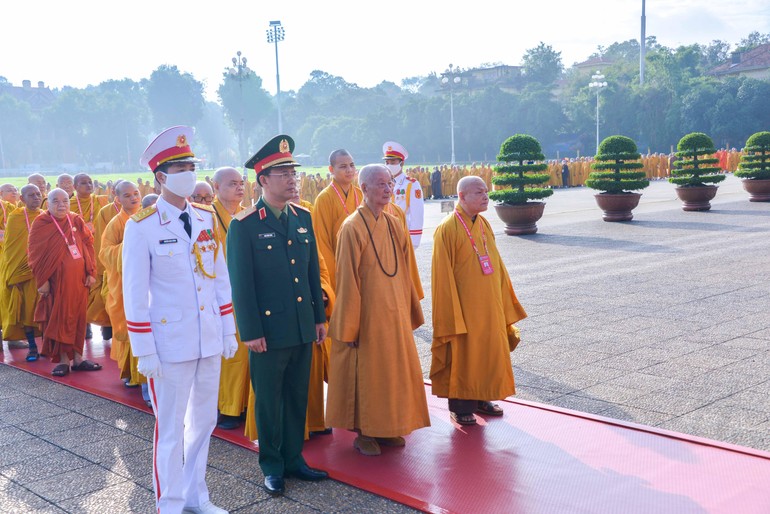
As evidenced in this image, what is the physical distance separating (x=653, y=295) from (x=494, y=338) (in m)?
4.70

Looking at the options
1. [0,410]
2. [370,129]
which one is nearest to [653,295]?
[0,410]

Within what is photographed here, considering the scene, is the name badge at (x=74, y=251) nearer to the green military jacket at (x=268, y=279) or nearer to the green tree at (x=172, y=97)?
the green military jacket at (x=268, y=279)

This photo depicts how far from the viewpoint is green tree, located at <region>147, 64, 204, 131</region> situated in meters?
93.4

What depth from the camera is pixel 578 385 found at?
18.9 ft

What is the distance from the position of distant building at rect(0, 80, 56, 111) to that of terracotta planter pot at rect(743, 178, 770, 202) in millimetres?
89318

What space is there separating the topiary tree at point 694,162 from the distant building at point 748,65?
4945 centimetres

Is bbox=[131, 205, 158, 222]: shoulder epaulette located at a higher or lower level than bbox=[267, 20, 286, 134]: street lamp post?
lower

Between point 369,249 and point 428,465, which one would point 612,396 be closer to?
point 428,465

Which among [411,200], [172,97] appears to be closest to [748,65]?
[172,97]

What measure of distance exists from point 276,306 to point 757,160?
21224 millimetres

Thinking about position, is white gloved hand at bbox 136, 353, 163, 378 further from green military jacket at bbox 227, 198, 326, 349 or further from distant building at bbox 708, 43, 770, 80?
distant building at bbox 708, 43, 770, 80

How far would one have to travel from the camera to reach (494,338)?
196 inches

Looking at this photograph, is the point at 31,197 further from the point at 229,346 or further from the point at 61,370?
the point at 229,346

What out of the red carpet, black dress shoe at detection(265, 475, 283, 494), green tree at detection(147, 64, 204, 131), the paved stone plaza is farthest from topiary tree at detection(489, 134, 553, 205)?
green tree at detection(147, 64, 204, 131)
